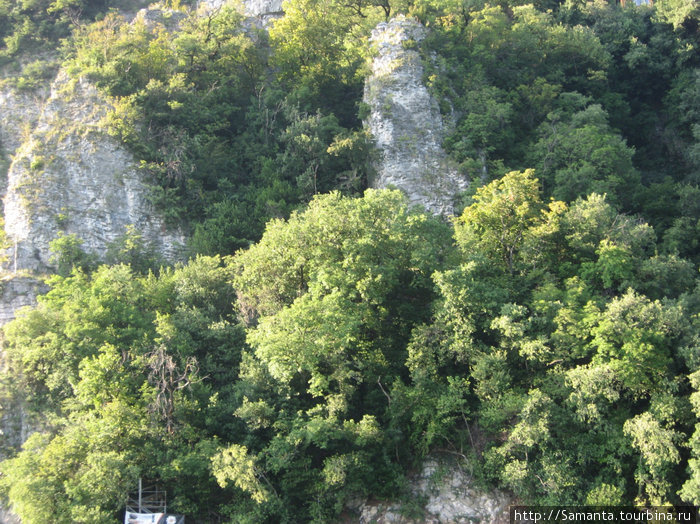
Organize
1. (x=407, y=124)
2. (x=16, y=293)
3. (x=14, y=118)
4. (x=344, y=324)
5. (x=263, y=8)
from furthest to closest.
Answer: (x=263, y=8) → (x=14, y=118) → (x=407, y=124) → (x=16, y=293) → (x=344, y=324)

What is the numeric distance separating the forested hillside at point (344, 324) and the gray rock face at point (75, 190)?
0.96 meters

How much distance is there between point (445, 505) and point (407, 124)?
21276 millimetres

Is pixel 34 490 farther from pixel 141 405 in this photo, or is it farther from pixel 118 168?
pixel 118 168

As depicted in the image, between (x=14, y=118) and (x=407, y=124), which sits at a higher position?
(x=407, y=124)

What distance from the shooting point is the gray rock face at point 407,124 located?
34562mm

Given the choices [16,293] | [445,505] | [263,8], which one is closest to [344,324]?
[445,505]

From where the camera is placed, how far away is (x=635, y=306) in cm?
2305

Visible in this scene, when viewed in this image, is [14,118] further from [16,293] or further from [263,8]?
[263,8]

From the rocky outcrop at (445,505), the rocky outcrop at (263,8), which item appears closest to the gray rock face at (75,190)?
the rocky outcrop at (445,505)

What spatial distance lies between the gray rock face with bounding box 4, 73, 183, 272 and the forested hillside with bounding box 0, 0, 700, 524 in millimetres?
961

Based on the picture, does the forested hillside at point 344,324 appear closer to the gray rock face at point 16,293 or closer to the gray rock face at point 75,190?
the gray rock face at point 75,190

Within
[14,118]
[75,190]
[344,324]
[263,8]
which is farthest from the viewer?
[263,8]

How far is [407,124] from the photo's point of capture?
37031 millimetres

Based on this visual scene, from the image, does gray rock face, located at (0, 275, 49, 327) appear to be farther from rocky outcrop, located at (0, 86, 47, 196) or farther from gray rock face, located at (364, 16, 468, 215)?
gray rock face, located at (364, 16, 468, 215)
